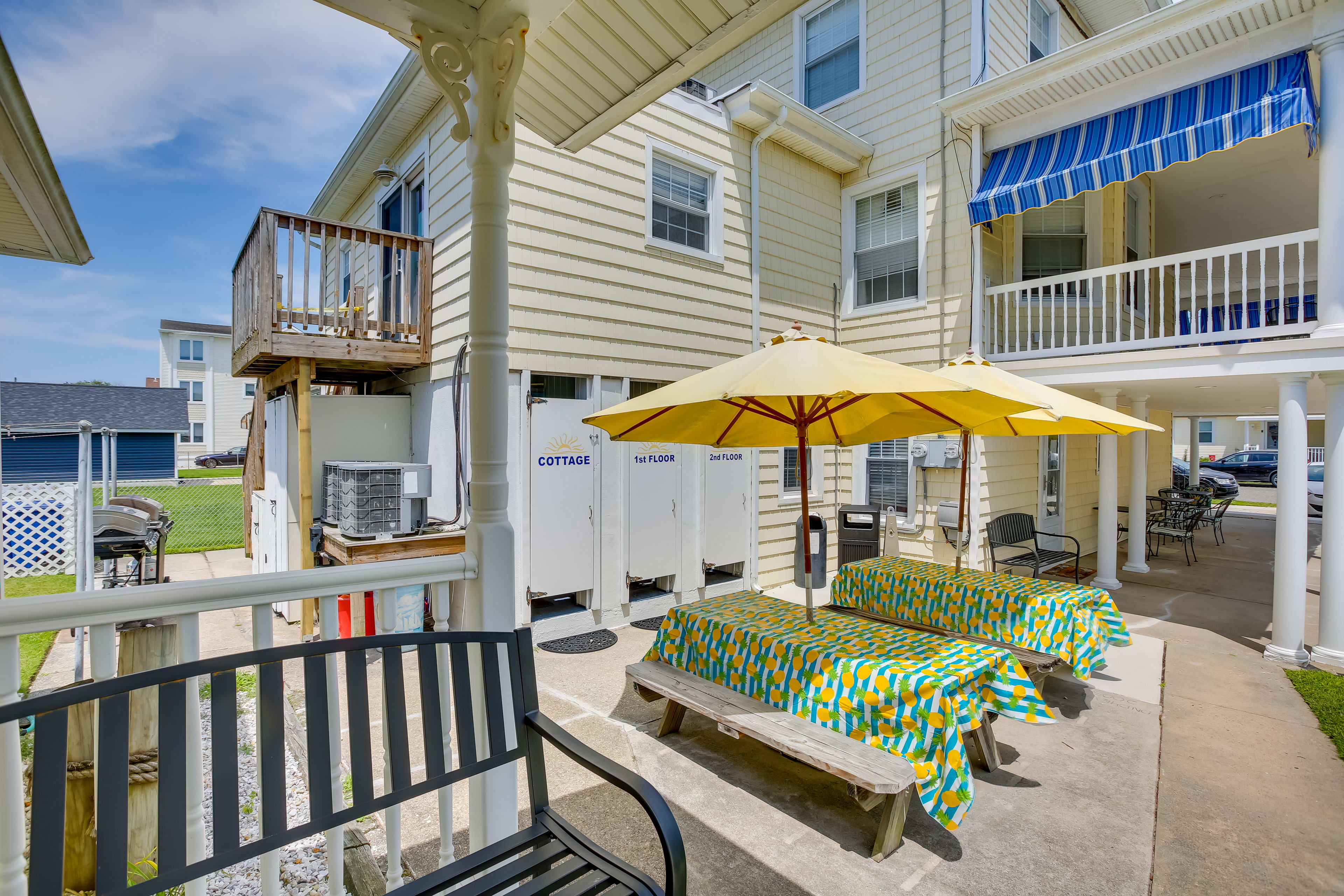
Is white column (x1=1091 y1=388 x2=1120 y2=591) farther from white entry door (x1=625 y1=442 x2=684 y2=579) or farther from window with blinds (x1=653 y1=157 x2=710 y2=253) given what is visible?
window with blinds (x1=653 y1=157 x2=710 y2=253)

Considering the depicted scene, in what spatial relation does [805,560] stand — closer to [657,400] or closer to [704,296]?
[657,400]

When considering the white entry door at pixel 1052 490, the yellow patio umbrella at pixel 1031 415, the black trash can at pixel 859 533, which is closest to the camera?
the yellow patio umbrella at pixel 1031 415

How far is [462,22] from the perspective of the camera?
2.08 m

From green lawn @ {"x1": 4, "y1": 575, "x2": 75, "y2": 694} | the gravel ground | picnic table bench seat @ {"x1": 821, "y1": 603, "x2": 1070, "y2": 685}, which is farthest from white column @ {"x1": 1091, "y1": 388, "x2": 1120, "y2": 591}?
green lawn @ {"x1": 4, "y1": 575, "x2": 75, "y2": 694}

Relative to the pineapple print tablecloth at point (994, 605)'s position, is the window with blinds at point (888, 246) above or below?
above

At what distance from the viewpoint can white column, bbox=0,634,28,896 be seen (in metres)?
1.30

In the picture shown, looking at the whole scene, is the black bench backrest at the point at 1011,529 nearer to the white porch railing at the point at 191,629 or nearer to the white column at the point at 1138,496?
the white column at the point at 1138,496

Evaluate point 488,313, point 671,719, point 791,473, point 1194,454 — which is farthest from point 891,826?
point 1194,454

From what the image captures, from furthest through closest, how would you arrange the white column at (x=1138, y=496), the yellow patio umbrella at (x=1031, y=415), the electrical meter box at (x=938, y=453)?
the white column at (x=1138, y=496)
the electrical meter box at (x=938, y=453)
the yellow patio umbrella at (x=1031, y=415)

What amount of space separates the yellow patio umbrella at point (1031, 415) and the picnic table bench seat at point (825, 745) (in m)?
1.95

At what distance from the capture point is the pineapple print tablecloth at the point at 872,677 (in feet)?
8.59

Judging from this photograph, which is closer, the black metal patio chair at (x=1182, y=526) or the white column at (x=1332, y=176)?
the white column at (x=1332, y=176)

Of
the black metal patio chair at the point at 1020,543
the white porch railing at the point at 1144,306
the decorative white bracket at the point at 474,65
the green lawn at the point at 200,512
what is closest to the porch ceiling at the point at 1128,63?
the white porch railing at the point at 1144,306

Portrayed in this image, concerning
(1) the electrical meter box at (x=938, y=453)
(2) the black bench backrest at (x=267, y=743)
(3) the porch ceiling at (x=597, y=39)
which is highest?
(3) the porch ceiling at (x=597, y=39)
